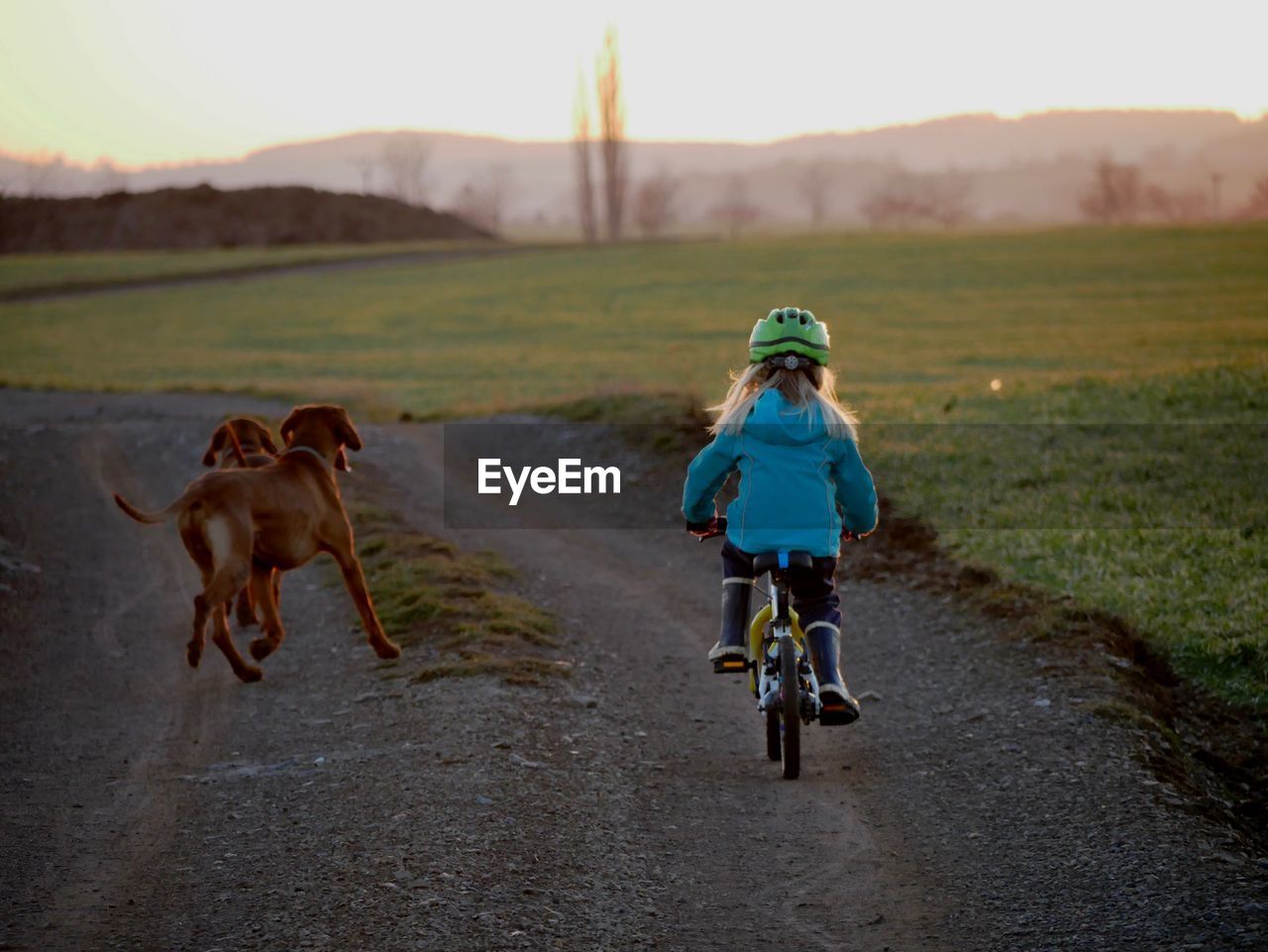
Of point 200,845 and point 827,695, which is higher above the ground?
point 827,695

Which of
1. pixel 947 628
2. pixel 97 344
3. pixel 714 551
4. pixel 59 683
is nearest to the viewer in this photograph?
pixel 59 683

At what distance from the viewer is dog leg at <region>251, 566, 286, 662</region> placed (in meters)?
8.67

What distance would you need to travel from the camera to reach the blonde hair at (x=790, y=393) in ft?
20.7

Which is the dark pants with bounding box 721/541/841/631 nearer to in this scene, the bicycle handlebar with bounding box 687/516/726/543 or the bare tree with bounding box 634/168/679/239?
the bicycle handlebar with bounding box 687/516/726/543

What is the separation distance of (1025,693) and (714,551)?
491 centimetres

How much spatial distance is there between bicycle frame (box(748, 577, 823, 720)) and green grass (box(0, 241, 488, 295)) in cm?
5902

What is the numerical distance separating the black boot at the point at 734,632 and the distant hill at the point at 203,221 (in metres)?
86.2

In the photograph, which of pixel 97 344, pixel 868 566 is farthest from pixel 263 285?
pixel 868 566

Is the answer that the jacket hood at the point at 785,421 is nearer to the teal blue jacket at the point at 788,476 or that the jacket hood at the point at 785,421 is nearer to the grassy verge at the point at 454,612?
the teal blue jacket at the point at 788,476

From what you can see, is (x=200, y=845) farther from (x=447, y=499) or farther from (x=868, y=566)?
(x=447, y=499)

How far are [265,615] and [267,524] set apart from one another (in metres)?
0.75

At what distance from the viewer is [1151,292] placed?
142 feet

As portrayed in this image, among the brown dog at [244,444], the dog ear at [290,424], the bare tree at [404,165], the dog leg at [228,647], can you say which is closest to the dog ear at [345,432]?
the dog ear at [290,424]

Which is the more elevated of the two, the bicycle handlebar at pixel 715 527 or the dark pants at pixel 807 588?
the bicycle handlebar at pixel 715 527
